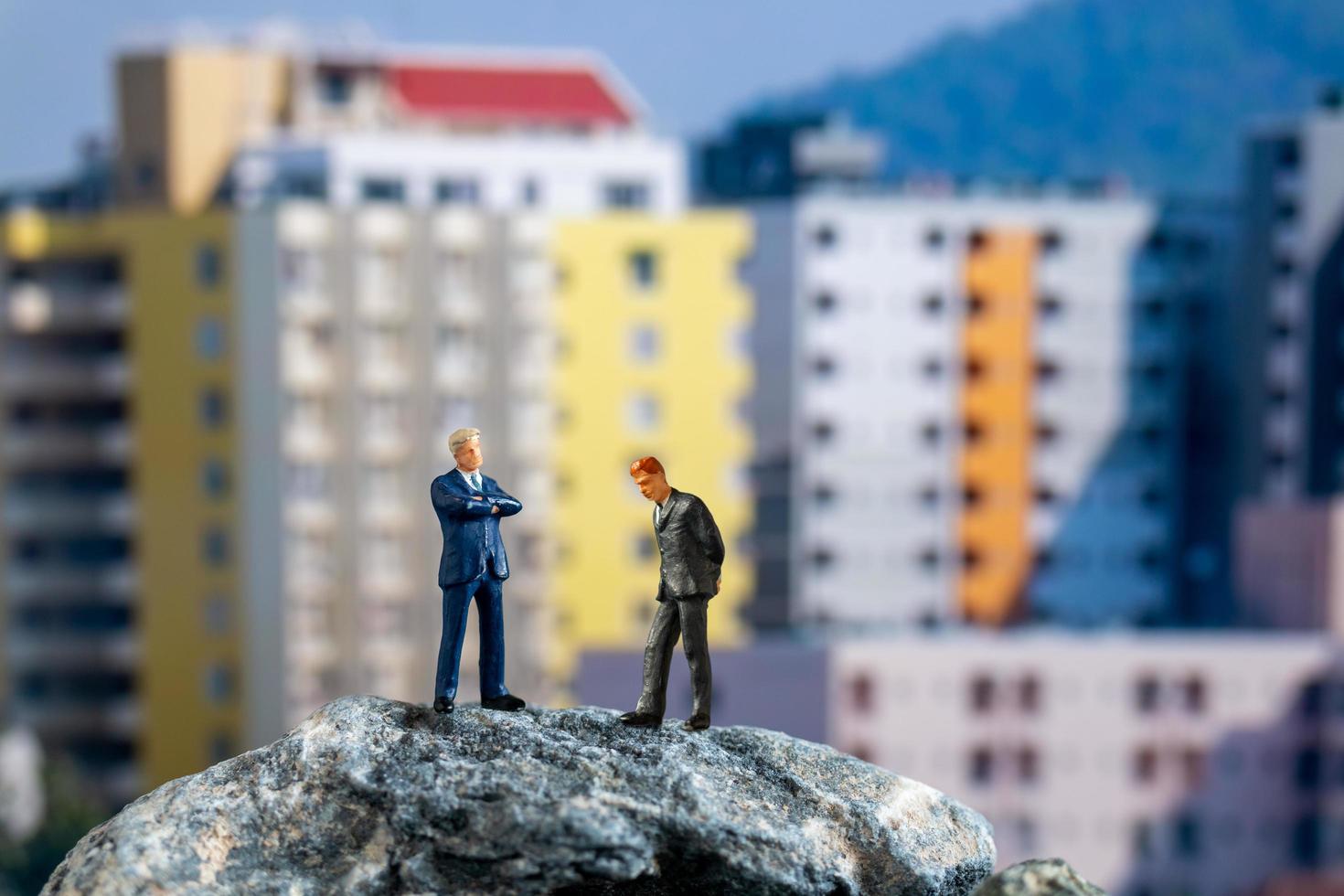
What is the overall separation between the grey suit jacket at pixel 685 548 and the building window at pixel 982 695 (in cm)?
6693

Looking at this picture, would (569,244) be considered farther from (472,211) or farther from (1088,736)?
(1088,736)

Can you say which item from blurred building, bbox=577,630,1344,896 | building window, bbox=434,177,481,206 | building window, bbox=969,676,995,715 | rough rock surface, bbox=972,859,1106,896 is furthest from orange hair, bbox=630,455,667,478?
building window, bbox=434,177,481,206

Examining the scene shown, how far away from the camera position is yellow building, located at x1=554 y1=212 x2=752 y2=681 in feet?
326

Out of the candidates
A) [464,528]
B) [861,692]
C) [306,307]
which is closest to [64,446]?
[306,307]

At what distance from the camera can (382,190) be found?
103188 millimetres

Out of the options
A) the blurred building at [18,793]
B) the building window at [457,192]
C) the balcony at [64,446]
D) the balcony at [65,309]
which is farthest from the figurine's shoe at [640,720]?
the building window at [457,192]

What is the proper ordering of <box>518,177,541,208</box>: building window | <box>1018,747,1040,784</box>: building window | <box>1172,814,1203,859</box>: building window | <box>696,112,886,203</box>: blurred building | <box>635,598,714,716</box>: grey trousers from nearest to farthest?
1. <box>635,598,714,716</box>: grey trousers
2. <box>1018,747,1040,784</box>: building window
3. <box>1172,814,1203,859</box>: building window
4. <box>518,177,541,208</box>: building window
5. <box>696,112,886,203</box>: blurred building

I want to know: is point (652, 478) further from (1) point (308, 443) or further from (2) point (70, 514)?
(2) point (70, 514)

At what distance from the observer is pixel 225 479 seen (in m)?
95.4

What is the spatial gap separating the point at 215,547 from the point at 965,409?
47551 mm

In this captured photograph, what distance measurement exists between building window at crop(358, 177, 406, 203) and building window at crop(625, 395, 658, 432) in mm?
14852

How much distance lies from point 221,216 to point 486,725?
7737 centimetres

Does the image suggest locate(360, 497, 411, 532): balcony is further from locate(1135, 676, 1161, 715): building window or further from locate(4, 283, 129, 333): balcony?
locate(1135, 676, 1161, 715): building window

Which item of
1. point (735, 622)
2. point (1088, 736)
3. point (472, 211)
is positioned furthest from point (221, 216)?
point (1088, 736)
